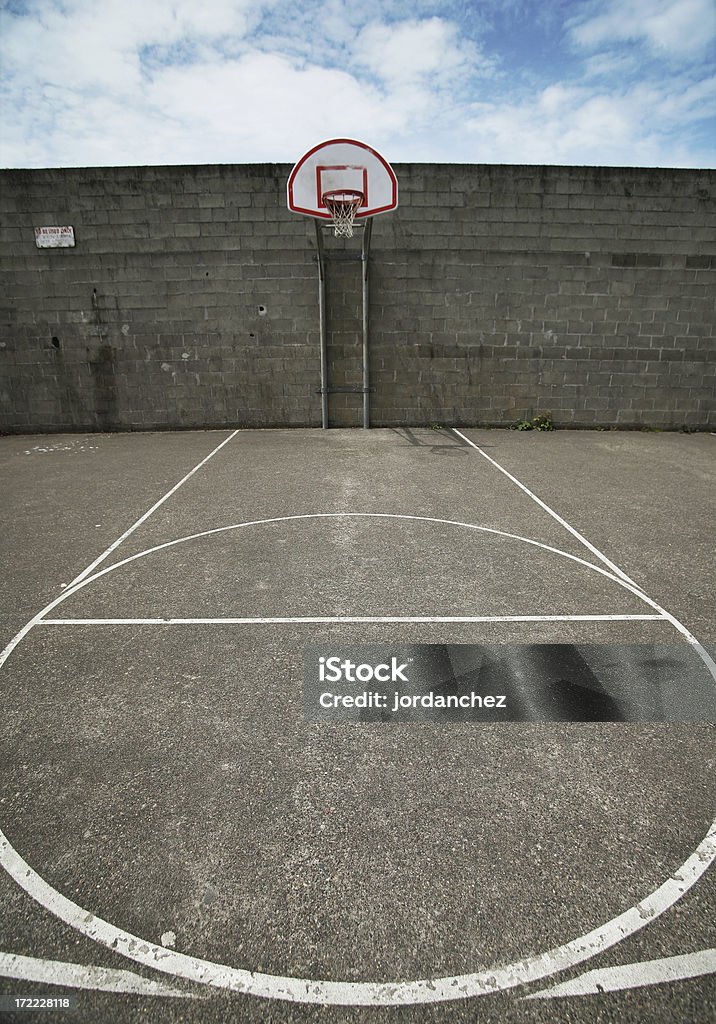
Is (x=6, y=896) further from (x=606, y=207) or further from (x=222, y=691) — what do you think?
(x=606, y=207)

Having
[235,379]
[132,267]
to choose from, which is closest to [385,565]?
[235,379]

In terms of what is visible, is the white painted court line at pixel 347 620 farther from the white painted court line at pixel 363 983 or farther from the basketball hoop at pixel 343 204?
the basketball hoop at pixel 343 204

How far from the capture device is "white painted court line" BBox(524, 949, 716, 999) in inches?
69.4

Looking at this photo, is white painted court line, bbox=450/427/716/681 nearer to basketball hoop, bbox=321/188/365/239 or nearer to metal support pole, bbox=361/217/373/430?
metal support pole, bbox=361/217/373/430

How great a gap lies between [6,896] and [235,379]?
10400 millimetres

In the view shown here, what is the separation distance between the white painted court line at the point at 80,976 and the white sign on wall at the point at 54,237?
1206 centimetres

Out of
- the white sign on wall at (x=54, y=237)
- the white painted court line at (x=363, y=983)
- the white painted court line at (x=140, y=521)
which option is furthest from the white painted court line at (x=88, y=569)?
the white sign on wall at (x=54, y=237)

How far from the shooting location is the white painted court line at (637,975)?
1763 mm

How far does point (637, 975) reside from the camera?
1806 mm

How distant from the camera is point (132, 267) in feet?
35.8

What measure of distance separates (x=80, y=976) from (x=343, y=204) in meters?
10.5

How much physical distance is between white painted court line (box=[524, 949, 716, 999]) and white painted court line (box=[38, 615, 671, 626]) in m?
2.24

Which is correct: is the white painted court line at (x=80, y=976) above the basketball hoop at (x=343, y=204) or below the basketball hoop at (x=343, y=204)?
below

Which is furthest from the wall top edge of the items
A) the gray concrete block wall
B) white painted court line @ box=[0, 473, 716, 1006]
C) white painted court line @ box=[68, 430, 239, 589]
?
white painted court line @ box=[0, 473, 716, 1006]
